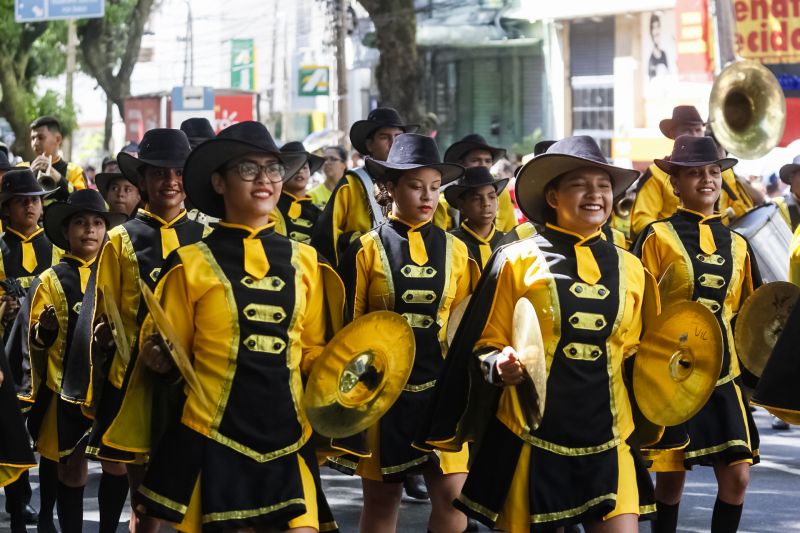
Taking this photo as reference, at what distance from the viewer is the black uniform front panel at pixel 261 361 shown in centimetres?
552

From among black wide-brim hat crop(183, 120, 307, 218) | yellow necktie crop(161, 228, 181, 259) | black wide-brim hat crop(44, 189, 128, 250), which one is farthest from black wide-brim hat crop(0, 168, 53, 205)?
black wide-brim hat crop(183, 120, 307, 218)

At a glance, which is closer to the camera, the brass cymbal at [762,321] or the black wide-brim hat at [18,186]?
the brass cymbal at [762,321]

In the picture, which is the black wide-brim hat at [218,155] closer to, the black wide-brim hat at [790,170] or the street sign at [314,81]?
the black wide-brim hat at [790,170]

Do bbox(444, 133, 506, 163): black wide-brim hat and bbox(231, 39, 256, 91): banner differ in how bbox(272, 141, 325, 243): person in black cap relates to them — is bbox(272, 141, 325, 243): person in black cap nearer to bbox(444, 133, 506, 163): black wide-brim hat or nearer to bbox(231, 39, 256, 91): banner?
bbox(444, 133, 506, 163): black wide-brim hat

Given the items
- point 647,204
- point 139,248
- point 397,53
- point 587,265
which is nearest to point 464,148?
point 647,204

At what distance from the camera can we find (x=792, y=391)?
6336 millimetres

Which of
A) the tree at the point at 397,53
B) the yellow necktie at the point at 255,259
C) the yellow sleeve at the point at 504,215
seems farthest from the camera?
the tree at the point at 397,53

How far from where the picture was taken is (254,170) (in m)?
5.71

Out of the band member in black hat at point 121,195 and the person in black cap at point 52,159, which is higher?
the person in black cap at point 52,159

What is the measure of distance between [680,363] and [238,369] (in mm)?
1667

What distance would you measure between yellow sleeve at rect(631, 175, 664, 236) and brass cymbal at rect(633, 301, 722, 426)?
196 inches

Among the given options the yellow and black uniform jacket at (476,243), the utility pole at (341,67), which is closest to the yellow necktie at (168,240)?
the yellow and black uniform jacket at (476,243)

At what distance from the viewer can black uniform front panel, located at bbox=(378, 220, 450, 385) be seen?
283 inches

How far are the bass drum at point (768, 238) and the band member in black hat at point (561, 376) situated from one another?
4.99 m
